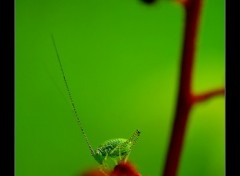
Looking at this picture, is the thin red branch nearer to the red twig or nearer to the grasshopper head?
the red twig

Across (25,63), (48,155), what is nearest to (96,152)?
(48,155)

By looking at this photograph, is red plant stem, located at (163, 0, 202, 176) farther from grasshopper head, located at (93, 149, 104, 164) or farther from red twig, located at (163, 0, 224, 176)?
grasshopper head, located at (93, 149, 104, 164)

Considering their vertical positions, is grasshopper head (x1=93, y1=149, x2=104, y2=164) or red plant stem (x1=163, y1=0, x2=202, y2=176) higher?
red plant stem (x1=163, y1=0, x2=202, y2=176)

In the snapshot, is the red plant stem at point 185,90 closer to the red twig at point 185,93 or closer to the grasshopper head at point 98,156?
the red twig at point 185,93

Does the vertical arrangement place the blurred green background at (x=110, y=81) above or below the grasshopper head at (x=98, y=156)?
above

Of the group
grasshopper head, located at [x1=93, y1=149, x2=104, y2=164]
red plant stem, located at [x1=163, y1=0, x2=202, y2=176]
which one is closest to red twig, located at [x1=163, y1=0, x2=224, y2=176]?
red plant stem, located at [x1=163, y1=0, x2=202, y2=176]

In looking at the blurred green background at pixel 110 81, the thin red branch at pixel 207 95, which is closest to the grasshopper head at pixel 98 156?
the blurred green background at pixel 110 81

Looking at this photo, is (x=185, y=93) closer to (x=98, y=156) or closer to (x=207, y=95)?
(x=207, y=95)
